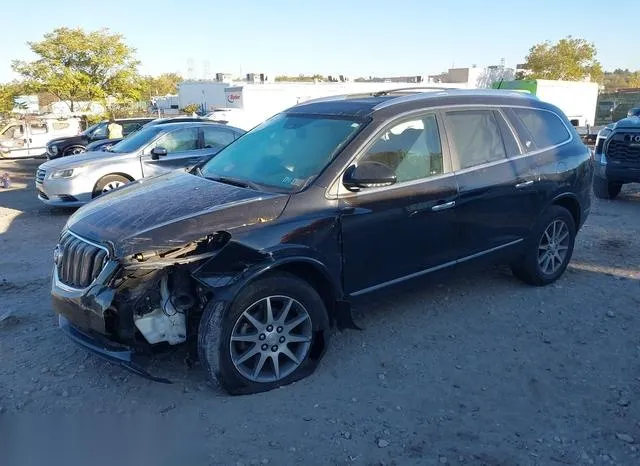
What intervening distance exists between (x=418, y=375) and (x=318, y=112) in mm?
2229

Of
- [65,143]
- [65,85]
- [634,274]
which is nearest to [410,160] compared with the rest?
[634,274]

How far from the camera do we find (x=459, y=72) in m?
46.4

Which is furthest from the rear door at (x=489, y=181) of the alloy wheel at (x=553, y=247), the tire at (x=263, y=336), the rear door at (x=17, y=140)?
the rear door at (x=17, y=140)

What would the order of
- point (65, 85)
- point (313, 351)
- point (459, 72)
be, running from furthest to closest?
point (459, 72)
point (65, 85)
point (313, 351)

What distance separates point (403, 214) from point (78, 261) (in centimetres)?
227

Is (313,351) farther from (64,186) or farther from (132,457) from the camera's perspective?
(64,186)

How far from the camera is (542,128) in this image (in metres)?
5.24

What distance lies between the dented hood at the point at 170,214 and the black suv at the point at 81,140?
1393 cm

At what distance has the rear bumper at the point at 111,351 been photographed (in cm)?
333

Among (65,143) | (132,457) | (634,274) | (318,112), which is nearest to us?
(132,457)

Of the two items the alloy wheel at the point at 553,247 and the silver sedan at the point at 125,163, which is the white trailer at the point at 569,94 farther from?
the alloy wheel at the point at 553,247

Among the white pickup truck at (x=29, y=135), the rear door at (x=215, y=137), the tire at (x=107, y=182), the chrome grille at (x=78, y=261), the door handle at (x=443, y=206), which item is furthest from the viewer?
the white pickup truck at (x=29, y=135)

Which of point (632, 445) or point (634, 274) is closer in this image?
point (632, 445)

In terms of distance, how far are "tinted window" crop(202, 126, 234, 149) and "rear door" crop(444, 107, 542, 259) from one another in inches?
239
